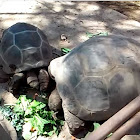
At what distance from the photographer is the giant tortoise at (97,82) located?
2.77 meters

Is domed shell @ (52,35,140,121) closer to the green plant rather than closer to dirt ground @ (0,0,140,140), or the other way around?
the green plant

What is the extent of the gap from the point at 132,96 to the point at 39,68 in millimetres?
1077

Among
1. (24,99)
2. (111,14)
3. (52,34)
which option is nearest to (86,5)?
(111,14)

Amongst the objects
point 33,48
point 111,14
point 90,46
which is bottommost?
point 111,14

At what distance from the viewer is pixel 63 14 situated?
487 centimetres

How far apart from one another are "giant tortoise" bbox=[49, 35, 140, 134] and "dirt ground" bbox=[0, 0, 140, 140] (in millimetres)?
1210

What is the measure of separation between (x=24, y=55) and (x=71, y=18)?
172 centimetres

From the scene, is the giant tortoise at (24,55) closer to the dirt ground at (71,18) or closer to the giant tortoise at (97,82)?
the giant tortoise at (97,82)

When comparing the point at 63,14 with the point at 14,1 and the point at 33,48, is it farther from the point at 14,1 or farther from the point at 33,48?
the point at 33,48

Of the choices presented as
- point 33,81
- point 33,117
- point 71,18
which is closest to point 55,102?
point 33,117

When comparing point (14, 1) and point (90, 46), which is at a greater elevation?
point (90, 46)

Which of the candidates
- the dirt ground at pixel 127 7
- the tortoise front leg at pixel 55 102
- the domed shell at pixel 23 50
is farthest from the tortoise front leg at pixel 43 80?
the dirt ground at pixel 127 7

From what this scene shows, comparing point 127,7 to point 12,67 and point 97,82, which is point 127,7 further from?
point 97,82

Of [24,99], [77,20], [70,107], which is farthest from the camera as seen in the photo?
[77,20]
